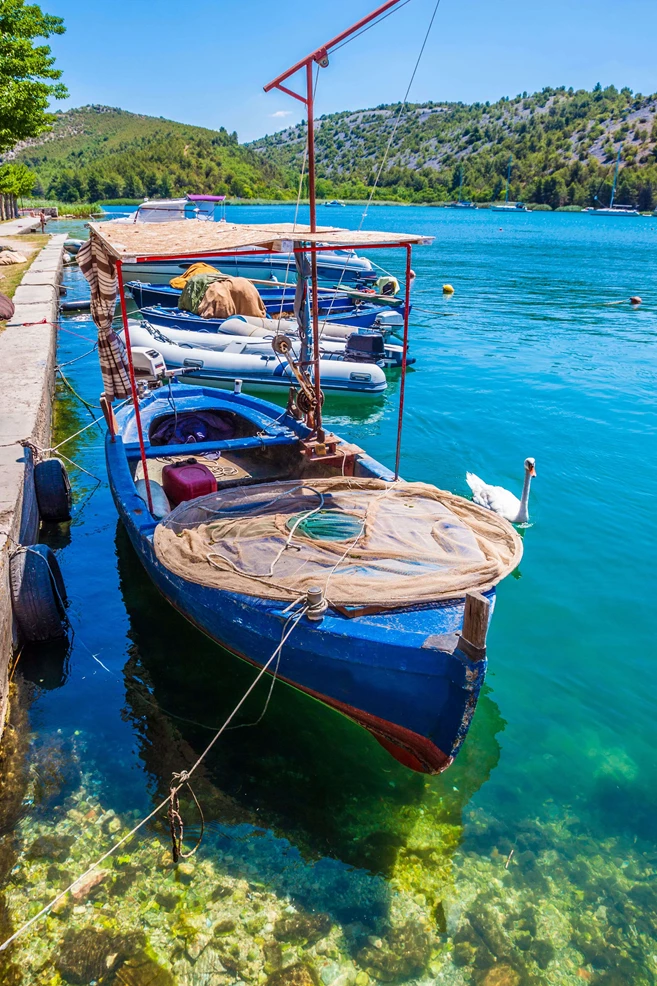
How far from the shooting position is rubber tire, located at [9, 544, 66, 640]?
6410 millimetres

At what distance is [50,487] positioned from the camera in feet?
29.3

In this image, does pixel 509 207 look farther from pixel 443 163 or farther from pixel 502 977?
pixel 502 977

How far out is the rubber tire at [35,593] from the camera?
6.41 m

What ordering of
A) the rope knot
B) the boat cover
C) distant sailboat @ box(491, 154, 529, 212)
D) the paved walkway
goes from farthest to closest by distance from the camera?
1. distant sailboat @ box(491, 154, 529, 212)
2. the paved walkway
3. the boat cover
4. the rope knot

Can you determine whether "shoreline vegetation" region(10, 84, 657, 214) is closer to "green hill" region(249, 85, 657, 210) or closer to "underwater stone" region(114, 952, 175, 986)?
"green hill" region(249, 85, 657, 210)

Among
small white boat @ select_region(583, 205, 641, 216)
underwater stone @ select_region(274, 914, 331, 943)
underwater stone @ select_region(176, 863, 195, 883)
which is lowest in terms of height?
underwater stone @ select_region(274, 914, 331, 943)

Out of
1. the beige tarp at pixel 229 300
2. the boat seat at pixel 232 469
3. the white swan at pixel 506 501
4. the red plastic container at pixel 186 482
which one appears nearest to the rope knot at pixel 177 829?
the red plastic container at pixel 186 482

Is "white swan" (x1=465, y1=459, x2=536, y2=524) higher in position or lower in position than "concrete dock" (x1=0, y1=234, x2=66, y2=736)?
lower

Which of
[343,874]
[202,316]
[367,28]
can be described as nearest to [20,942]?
[343,874]

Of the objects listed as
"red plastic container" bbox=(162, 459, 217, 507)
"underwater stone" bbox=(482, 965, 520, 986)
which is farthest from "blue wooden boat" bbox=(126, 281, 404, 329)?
"underwater stone" bbox=(482, 965, 520, 986)

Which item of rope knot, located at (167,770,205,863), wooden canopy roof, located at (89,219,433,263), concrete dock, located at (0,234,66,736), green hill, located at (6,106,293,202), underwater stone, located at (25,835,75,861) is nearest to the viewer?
rope knot, located at (167,770,205,863)

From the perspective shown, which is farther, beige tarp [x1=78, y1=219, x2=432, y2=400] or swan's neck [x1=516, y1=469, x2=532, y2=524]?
swan's neck [x1=516, y1=469, x2=532, y2=524]

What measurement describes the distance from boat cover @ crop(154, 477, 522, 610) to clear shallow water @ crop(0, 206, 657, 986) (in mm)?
1532

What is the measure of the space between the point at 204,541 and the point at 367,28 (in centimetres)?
468
